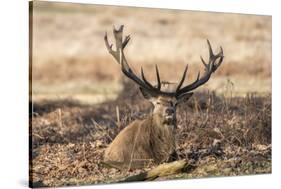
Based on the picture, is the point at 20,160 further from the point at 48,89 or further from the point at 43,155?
the point at 48,89

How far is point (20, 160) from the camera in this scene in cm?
362


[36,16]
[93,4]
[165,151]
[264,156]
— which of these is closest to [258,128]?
[264,156]

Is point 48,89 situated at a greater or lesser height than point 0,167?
greater

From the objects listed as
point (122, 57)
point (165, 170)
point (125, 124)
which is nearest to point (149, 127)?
point (125, 124)

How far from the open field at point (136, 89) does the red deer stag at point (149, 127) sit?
41 mm

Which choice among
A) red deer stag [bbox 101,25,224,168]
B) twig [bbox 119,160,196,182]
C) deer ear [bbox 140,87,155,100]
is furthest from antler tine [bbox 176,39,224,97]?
twig [bbox 119,160,196,182]

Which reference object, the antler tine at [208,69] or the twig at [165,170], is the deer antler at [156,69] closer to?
the antler tine at [208,69]

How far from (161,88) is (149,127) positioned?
0.26 meters

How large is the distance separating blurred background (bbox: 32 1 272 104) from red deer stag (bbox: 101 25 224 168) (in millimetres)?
46

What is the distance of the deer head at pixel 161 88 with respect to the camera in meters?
3.84

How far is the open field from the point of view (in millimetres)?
3672

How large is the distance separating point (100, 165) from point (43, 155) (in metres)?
0.36

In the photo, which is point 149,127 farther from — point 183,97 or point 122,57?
point 122,57

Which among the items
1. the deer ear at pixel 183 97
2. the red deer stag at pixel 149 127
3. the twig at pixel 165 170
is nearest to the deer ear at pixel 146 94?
the red deer stag at pixel 149 127
